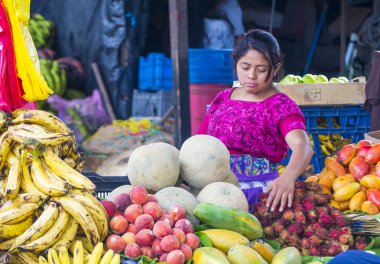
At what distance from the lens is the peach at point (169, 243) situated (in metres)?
2.39

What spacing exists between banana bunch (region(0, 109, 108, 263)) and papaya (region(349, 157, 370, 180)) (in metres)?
1.78

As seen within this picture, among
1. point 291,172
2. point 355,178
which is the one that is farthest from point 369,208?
point 291,172

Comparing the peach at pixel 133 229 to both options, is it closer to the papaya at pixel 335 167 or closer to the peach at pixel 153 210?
the peach at pixel 153 210

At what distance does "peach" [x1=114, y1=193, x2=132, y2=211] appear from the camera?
8.63 feet

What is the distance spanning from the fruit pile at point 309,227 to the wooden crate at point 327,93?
211 cm

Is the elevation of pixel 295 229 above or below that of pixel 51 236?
below

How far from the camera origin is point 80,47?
31.0 feet

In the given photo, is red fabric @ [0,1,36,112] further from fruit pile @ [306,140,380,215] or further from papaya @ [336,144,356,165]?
papaya @ [336,144,356,165]

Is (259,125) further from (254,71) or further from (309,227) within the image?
(309,227)

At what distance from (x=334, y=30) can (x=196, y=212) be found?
7896 millimetres

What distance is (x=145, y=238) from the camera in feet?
8.03

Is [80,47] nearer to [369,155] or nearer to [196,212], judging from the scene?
[369,155]

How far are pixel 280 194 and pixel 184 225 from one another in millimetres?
Result: 633

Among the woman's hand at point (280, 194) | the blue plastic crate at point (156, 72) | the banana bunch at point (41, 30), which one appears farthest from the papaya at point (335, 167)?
the banana bunch at point (41, 30)
